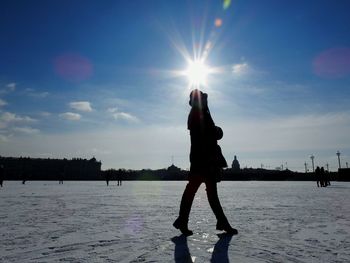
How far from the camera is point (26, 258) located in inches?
110

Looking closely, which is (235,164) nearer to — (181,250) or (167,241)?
(167,241)

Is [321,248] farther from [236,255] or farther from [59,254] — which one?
[59,254]

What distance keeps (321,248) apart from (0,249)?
304 centimetres

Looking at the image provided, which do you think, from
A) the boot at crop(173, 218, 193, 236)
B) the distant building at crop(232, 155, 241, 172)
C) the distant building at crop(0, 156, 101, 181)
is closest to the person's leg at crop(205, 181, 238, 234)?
the boot at crop(173, 218, 193, 236)

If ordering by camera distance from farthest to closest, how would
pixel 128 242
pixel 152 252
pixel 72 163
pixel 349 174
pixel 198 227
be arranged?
pixel 72 163 < pixel 349 174 < pixel 198 227 < pixel 128 242 < pixel 152 252

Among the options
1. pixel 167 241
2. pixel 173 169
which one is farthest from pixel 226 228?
pixel 173 169

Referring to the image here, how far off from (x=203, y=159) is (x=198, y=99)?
834 mm

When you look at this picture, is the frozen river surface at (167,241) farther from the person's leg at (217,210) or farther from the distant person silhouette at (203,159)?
the distant person silhouette at (203,159)

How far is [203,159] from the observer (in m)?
4.32

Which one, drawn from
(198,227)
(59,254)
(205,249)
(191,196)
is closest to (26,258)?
(59,254)

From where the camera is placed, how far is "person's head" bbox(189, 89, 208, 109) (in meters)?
4.55

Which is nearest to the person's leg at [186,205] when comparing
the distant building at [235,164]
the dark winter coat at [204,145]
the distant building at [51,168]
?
the dark winter coat at [204,145]

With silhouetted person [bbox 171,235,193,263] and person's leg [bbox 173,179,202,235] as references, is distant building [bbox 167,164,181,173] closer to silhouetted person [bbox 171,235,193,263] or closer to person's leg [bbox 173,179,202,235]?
person's leg [bbox 173,179,202,235]

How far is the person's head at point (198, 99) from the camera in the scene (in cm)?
455
